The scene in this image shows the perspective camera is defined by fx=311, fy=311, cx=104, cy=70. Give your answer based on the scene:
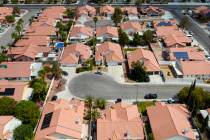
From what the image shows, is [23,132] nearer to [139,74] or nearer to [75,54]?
[139,74]

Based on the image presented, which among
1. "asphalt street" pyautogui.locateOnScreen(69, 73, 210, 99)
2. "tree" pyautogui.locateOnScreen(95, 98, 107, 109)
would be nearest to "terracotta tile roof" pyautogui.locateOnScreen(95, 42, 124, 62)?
"asphalt street" pyautogui.locateOnScreen(69, 73, 210, 99)

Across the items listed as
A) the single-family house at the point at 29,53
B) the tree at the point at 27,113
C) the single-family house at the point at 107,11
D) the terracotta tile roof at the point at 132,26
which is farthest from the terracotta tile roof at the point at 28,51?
the single-family house at the point at 107,11

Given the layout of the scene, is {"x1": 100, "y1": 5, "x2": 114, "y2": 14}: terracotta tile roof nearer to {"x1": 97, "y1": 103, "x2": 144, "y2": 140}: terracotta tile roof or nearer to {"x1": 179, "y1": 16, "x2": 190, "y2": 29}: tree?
{"x1": 179, "y1": 16, "x2": 190, "y2": 29}: tree

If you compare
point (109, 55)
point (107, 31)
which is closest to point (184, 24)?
point (107, 31)

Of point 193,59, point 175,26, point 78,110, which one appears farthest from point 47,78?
point 175,26

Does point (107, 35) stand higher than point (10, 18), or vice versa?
point (10, 18)

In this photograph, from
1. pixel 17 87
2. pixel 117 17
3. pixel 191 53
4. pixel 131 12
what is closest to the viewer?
pixel 17 87
